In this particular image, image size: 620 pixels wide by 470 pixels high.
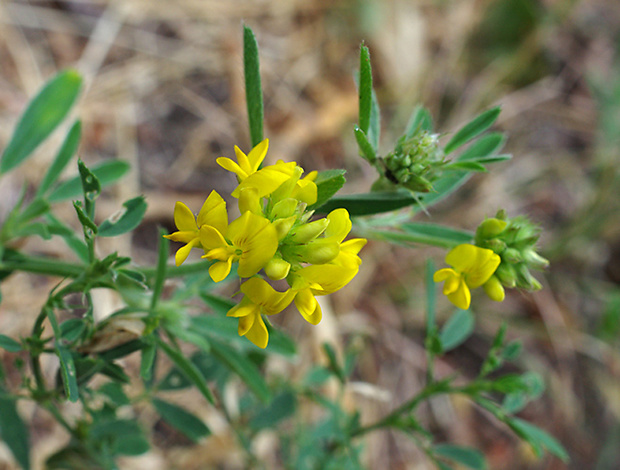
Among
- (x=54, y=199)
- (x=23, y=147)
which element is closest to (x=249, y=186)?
(x=54, y=199)

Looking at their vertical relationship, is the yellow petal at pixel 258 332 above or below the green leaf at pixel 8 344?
below

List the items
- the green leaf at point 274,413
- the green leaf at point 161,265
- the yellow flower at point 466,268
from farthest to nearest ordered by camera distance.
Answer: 1. the green leaf at point 274,413
2. the green leaf at point 161,265
3. the yellow flower at point 466,268

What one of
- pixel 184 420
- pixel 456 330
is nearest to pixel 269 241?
pixel 184 420

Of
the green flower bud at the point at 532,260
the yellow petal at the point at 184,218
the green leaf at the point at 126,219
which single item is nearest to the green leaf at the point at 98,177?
the green leaf at the point at 126,219

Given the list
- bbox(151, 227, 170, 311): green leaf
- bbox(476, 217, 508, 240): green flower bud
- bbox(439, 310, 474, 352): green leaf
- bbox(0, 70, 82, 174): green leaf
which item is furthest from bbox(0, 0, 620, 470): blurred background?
bbox(476, 217, 508, 240): green flower bud

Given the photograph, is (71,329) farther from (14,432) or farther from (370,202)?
(370,202)

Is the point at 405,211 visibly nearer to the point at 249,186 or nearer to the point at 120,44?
the point at 249,186

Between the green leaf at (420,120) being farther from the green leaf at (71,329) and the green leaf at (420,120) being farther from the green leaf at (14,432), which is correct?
the green leaf at (14,432)
